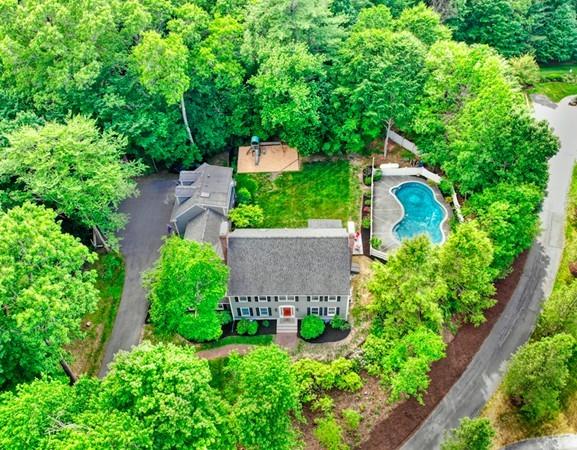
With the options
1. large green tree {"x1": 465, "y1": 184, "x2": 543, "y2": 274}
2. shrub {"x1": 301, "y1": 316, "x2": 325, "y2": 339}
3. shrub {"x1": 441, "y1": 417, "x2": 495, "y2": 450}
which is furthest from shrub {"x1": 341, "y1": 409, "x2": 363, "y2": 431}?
large green tree {"x1": 465, "y1": 184, "x2": 543, "y2": 274}

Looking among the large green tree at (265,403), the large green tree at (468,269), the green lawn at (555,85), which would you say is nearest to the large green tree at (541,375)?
the large green tree at (468,269)

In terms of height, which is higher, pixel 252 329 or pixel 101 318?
pixel 252 329

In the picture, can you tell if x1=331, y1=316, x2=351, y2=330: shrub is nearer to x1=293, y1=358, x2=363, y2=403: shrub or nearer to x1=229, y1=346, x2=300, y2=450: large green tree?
x1=293, y1=358, x2=363, y2=403: shrub

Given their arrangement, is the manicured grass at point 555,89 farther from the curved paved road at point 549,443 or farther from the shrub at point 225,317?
the shrub at point 225,317

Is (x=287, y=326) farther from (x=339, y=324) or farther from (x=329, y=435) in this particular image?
(x=329, y=435)

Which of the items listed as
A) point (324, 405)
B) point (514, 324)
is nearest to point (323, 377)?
point (324, 405)
